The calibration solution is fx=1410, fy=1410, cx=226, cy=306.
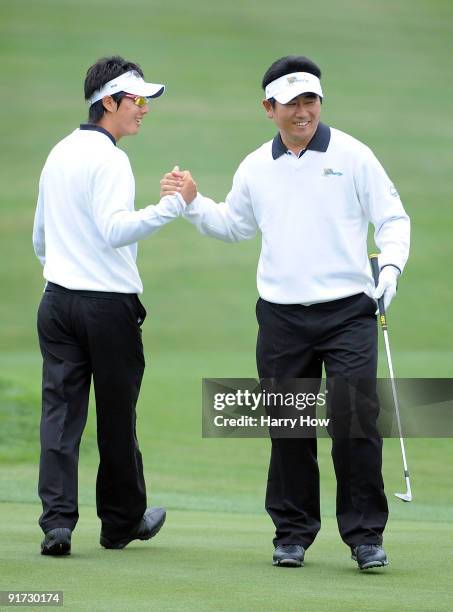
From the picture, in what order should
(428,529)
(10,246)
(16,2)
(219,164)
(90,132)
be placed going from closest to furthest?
1. (90,132)
2. (428,529)
3. (10,246)
4. (219,164)
5. (16,2)

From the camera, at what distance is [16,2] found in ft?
86.9

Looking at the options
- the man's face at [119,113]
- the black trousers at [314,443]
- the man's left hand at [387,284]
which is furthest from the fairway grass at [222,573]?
the man's face at [119,113]

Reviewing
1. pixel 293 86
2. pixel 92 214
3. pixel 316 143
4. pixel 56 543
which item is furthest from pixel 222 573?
pixel 293 86

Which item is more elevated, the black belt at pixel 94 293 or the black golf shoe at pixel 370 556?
the black belt at pixel 94 293

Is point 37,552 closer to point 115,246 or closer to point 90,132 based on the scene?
point 115,246

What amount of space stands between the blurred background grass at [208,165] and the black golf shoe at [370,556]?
214 cm

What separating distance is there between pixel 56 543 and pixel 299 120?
1.48 meters

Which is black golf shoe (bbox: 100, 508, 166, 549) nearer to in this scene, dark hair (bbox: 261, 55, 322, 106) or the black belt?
the black belt

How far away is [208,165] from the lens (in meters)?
21.0

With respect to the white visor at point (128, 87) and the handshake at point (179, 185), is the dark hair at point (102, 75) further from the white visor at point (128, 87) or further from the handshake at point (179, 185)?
the handshake at point (179, 185)

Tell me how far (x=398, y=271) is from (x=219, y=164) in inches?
662

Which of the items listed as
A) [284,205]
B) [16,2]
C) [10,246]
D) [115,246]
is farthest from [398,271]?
[16,2]

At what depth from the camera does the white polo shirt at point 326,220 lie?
168 inches

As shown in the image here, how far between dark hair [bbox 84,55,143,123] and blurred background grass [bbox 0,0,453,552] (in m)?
2.35
